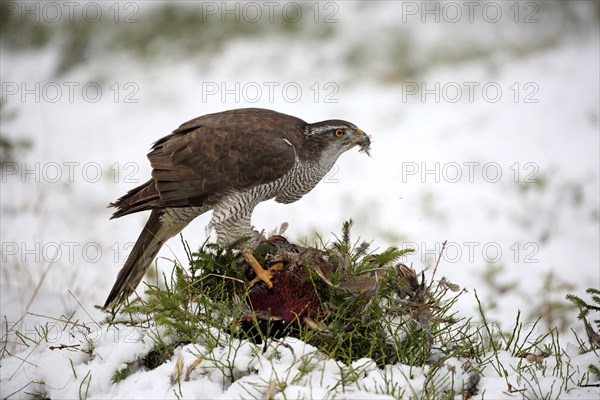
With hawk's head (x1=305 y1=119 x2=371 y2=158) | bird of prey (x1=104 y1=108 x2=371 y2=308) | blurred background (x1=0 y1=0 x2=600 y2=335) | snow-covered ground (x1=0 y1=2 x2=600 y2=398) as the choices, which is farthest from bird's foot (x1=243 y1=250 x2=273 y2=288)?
blurred background (x1=0 y1=0 x2=600 y2=335)

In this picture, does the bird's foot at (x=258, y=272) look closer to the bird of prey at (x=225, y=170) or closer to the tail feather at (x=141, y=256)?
the bird of prey at (x=225, y=170)

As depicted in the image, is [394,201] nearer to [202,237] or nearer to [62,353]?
[202,237]

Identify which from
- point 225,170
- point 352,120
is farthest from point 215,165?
point 352,120

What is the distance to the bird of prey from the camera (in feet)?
12.8

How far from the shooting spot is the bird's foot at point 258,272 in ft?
11.3

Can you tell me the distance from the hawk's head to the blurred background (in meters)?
2.42

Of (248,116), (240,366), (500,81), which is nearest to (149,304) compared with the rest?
(240,366)

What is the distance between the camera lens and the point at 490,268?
642 cm

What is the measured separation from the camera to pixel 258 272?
350 centimetres

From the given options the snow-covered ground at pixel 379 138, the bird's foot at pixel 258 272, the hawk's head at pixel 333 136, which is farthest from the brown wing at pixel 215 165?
the snow-covered ground at pixel 379 138

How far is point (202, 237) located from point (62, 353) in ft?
12.2

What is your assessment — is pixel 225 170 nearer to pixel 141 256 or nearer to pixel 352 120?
pixel 141 256

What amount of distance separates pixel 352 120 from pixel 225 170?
4.52 m

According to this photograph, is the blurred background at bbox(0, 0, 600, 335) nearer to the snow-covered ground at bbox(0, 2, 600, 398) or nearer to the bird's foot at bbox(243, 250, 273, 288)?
the snow-covered ground at bbox(0, 2, 600, 398)
